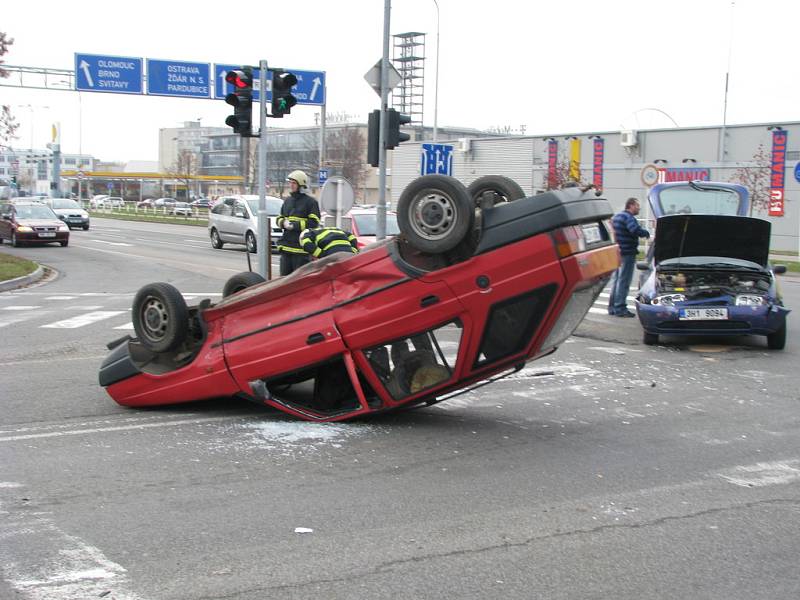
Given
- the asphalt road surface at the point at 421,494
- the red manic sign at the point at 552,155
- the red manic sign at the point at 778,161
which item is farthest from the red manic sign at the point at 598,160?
the asphalt road surface at the point at 421,494

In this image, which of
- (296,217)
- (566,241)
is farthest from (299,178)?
(566,241)

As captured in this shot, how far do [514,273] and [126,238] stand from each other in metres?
35.0

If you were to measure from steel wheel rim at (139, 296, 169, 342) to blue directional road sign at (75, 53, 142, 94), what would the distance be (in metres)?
32.6

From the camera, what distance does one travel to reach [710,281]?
40.1 feet

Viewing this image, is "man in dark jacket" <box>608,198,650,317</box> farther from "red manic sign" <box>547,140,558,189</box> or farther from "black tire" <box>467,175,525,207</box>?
"red manic sign" <box>547,140,558,189</box>

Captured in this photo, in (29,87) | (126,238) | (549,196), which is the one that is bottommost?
(126,238)

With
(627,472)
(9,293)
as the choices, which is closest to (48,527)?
(627,472)

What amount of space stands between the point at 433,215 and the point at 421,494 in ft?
6.64

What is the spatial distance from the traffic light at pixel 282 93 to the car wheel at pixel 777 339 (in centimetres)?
817

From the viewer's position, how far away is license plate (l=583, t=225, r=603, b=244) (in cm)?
662

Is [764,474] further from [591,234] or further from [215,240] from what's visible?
[215,240]

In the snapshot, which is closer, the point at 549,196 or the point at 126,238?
the point at 549,196

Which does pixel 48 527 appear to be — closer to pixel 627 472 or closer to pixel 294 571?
pixel 294 571

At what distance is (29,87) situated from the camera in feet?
121
